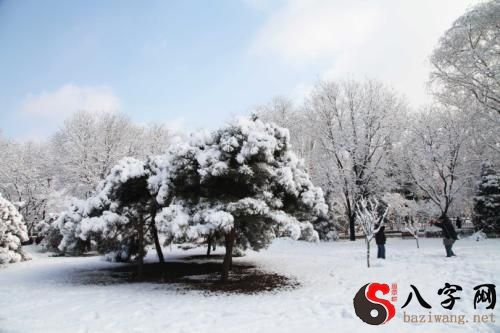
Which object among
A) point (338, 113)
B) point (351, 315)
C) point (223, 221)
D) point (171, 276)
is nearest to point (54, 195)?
point (171, 276)

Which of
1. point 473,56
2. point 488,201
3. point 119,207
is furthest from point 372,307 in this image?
point 488,201

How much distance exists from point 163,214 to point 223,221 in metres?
1.82

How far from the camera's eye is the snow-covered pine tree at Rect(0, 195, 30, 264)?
1600 centimetres

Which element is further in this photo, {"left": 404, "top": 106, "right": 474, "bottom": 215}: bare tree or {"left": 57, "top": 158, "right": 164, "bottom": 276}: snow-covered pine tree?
{"left": 404, "top": 106, "right": 474, "bottom": 215}: bare tree

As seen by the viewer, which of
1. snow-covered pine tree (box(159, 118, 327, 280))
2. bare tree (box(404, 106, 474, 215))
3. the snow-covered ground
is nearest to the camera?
the snow-covered ground

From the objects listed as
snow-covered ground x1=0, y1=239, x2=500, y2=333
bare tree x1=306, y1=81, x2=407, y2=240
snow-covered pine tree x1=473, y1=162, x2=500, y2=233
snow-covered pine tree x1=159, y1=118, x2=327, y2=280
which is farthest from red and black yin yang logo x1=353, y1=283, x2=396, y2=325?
snow-covered pine tree x1=473, y1=162, x2=500, y2=233

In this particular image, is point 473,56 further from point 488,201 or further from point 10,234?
point 10,234

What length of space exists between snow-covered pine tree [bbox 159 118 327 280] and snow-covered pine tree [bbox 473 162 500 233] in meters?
17.0

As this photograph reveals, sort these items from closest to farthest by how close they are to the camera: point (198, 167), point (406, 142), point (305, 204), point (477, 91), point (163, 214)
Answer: point (163, 214) < point (198, 167) < point (305, 204) < point (477, 91) < point (406, 142)

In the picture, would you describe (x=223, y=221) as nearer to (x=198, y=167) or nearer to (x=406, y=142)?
(x=198, y=167)

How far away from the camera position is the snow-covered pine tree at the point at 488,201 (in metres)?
21.4

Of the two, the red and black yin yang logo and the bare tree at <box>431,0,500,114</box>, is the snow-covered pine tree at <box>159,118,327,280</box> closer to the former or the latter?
the red and black yin yang logo

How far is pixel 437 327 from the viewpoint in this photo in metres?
5.70

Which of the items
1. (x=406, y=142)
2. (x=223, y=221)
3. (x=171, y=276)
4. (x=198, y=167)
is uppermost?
(x=406, y=142)
